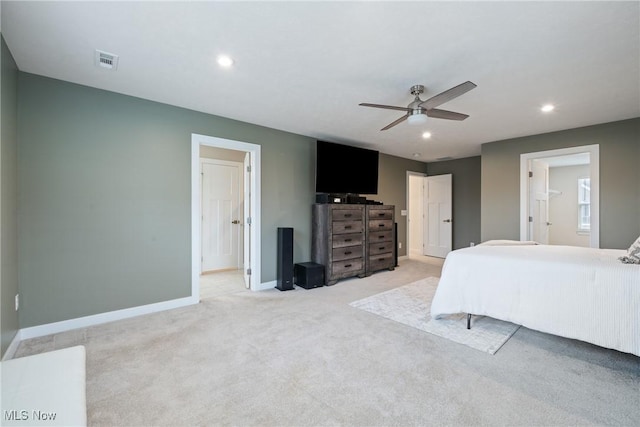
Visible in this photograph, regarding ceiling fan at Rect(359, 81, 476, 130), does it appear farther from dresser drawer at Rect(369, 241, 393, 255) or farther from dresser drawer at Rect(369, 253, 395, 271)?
dresser drawer at Rect(369, 253, 395, 271)

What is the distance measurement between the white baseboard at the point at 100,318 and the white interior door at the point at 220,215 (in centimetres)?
190

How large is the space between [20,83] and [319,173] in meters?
3.33

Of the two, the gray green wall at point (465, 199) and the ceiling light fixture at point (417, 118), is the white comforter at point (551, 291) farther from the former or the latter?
the gray green wall at point (465, 199)

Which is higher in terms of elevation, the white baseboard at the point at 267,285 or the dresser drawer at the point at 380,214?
the dresser drawer at the point at 380,214

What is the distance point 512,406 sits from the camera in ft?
5.37

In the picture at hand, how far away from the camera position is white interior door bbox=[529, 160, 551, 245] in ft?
15.1

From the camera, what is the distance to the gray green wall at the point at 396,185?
5945 mm

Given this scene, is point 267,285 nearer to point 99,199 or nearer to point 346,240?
point 346,240

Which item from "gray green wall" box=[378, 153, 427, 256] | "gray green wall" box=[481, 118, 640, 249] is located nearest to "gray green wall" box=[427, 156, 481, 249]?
"gray green wall" box=[378, 153, 427, 256]

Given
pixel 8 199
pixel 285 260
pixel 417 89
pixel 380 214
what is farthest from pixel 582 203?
pixel 8 199

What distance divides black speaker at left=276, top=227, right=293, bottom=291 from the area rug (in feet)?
3.47

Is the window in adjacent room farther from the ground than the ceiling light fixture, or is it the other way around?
the ceiling light fixture

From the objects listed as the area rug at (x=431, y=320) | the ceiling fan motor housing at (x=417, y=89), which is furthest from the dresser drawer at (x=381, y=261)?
the ceiling fan motor housing at (x=417, y=89)

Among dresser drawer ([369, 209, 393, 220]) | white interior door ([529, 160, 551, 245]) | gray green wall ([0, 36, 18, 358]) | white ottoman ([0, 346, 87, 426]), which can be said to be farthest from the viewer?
dresser drawer ([369, 209, 393, 220])
